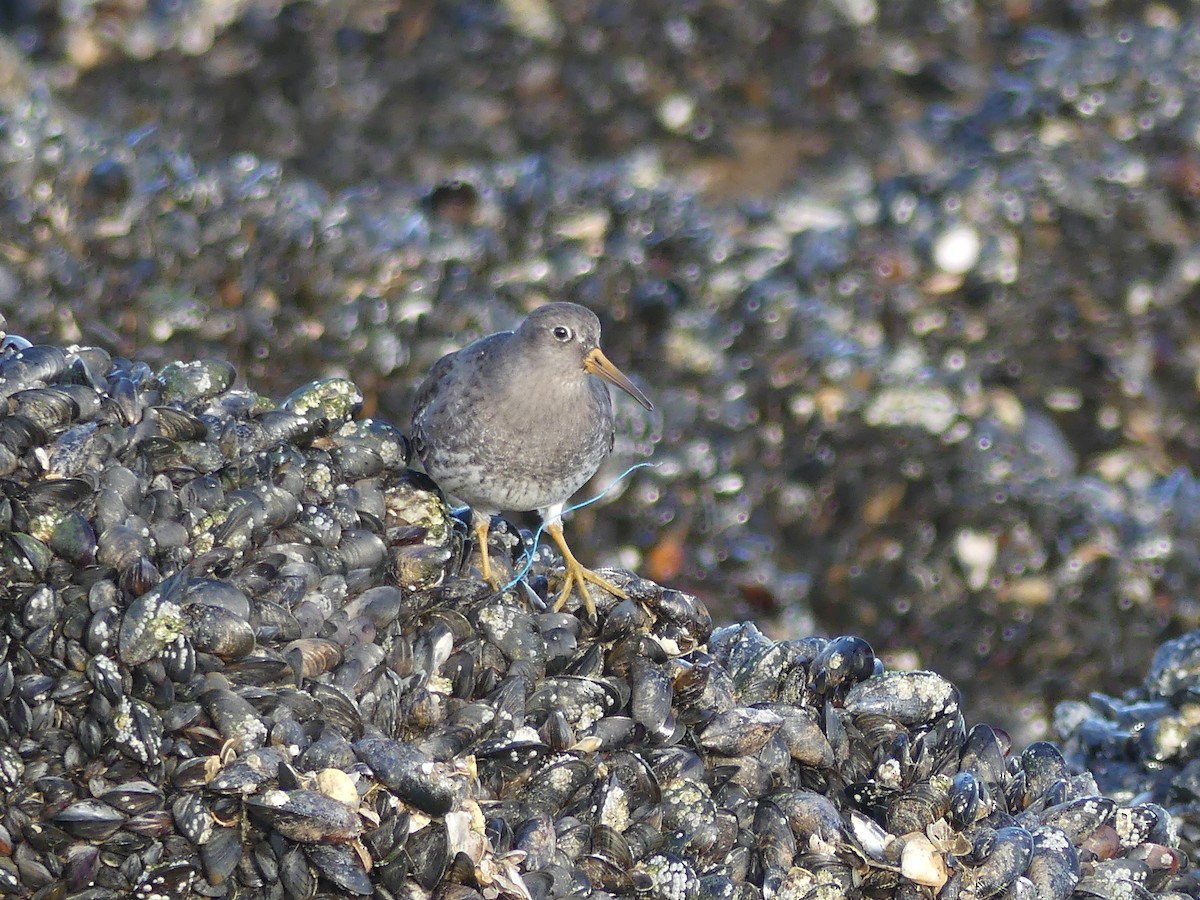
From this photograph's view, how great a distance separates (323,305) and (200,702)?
375 centimetres

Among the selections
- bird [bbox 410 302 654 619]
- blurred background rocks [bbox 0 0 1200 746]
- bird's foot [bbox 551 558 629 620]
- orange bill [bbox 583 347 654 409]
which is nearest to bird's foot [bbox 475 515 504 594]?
bird [bbox 410 302 654 619]

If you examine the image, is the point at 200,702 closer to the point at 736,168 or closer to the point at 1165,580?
the point at 1165,580

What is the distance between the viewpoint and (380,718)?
131 inches

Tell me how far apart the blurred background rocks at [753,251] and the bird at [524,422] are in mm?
2005

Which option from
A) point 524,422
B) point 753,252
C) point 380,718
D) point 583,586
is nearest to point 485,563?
point 583,586

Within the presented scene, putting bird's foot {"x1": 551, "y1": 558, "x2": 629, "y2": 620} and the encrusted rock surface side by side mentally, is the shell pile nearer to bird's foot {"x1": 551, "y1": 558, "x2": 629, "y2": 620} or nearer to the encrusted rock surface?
bird's foot {"x1": 551, "y1": 558, "x2": 629, "y2": 620}

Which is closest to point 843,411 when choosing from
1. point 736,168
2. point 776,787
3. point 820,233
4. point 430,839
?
point 820,233

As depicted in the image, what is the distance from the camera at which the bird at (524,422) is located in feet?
13.7

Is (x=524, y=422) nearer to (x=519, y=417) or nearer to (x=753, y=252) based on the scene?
(x=519, y=417)

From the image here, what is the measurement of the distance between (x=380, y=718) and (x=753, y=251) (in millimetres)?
4592

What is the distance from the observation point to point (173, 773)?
10.0ft

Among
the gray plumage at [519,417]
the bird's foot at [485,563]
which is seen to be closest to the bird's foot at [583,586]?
the bird's foot at [485,563]

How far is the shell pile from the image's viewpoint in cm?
303

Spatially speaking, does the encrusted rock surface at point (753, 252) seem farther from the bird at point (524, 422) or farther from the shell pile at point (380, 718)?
the bird at point (524, 422)
